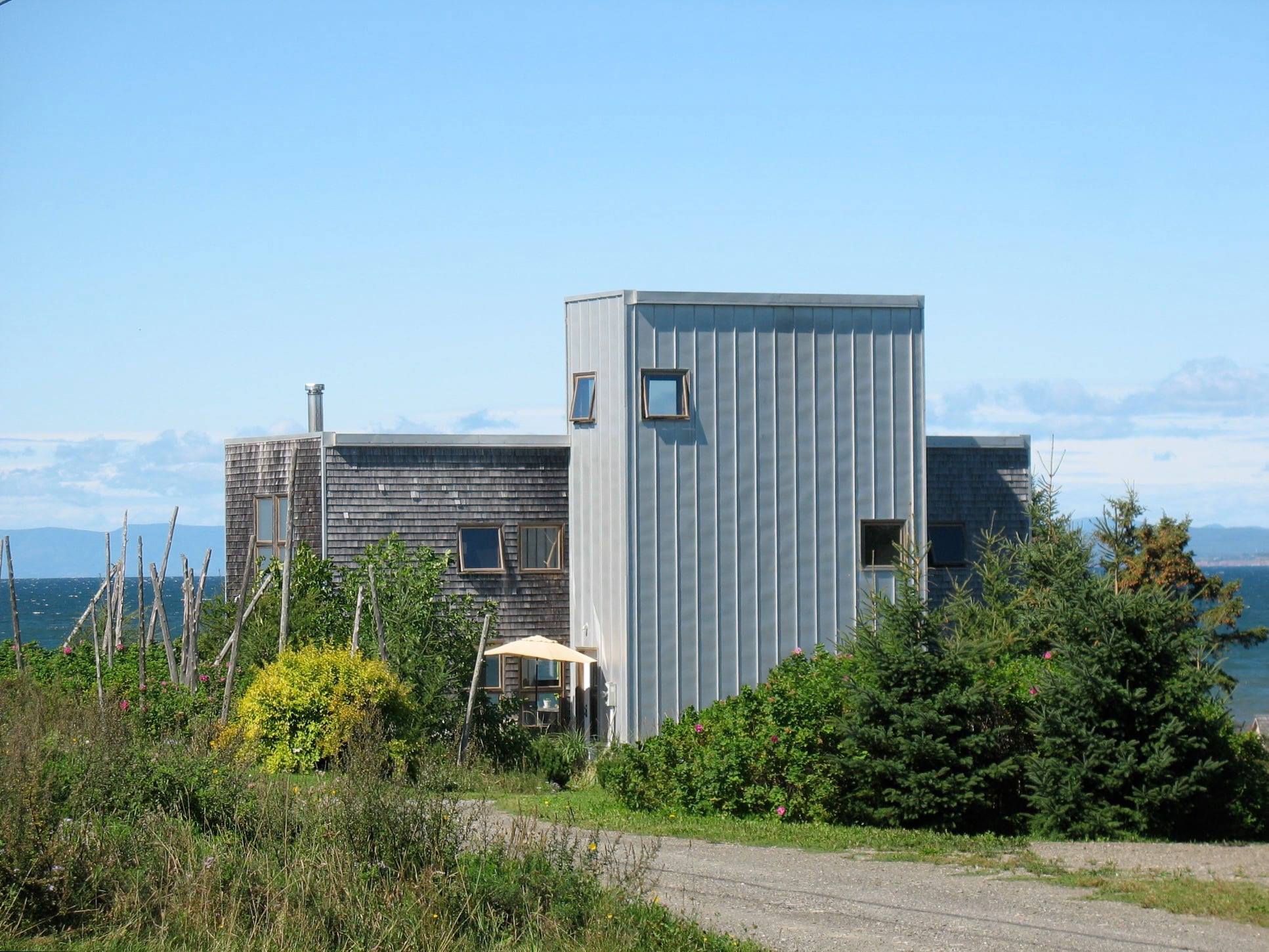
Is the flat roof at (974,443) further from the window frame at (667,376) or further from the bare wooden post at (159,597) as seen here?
the bare wooden post at (159,597)

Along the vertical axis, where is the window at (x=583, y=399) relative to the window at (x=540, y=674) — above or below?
above

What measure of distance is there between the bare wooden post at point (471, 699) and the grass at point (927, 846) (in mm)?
1797

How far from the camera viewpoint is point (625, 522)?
70.2 ft

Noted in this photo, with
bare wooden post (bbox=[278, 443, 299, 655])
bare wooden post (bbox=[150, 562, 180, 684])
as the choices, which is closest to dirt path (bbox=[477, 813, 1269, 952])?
bare wooden post (bbox=[278, 443, 299, 655])

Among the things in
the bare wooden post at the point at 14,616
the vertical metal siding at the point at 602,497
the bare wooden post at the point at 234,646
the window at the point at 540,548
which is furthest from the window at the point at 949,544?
the bare wooden post at the point at 14,616

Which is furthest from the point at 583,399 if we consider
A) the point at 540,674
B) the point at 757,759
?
the point at 757,759

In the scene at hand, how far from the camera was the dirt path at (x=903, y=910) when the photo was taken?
9.81 meters

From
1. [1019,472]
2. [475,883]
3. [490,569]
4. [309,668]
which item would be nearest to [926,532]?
[1019,472]

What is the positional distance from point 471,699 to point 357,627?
197 centimetres

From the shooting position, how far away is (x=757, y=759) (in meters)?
15.8

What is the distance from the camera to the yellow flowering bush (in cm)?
1772

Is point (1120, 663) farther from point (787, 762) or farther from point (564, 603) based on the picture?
point (564, 603)

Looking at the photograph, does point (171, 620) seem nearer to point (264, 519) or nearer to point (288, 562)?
point (264, 519)

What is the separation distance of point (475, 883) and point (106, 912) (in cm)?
234
